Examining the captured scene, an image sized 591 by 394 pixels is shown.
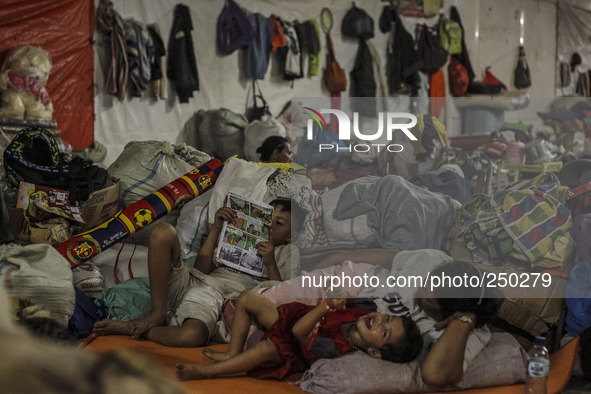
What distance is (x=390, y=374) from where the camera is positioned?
6.28ft

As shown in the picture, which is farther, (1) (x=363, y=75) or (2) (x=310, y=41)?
(1) (x=363, y=75)

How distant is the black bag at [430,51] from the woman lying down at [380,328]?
5.98 metres

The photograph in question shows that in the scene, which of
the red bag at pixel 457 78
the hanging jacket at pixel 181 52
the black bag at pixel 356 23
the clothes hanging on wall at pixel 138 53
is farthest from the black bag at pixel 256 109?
the red bag at pixel 457 78

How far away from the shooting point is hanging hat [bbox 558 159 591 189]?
2.75 metres

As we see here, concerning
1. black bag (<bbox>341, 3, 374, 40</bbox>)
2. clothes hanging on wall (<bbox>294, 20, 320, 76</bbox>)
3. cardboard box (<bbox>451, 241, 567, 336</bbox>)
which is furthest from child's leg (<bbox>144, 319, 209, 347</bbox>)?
black bag (<bbox>341, 3, 374, 40</bbox>)

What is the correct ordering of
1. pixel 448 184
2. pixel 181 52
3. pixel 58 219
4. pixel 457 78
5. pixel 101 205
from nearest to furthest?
1. pixel 58 219
2. pixel 101 205
3. pixel 448 184
4. pixel 181 52
5. pixel 457 78

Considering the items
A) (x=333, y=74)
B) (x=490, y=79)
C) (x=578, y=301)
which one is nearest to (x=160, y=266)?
(x=578, y=301)

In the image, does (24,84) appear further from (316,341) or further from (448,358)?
(448,358)

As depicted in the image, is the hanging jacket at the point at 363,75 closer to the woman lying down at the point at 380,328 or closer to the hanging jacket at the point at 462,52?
the hanging jacket at the point at 462,52

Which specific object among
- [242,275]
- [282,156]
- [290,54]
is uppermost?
[290,54]

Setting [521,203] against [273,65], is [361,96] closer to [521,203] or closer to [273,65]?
[273,65]

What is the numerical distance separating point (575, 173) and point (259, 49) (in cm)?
402

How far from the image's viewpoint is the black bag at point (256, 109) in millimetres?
6270

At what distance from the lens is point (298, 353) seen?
80.4 inches
